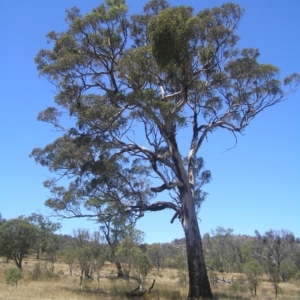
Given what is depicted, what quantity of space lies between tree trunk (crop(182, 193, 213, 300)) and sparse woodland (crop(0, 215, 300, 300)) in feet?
7.05

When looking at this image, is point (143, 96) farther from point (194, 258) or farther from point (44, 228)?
point (44, 228)

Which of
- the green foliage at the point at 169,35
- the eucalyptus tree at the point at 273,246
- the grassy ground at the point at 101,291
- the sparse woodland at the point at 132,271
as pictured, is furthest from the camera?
the eucalyptus tree at the point at 273,246

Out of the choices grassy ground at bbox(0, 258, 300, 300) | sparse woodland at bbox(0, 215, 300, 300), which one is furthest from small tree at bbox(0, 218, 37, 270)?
grassy ground at bbox(0, 258, 300, 300)

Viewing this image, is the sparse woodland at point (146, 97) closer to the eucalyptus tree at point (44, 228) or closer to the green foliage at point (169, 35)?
the green foliage at point (169, 35)

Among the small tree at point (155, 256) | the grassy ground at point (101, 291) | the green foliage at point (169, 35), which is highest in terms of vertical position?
the green foliage at point (169, 35)

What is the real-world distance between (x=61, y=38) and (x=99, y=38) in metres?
1.56

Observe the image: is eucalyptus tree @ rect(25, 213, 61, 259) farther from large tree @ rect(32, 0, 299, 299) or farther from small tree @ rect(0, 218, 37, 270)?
large tree @ rect(32, 0, 299, 299)

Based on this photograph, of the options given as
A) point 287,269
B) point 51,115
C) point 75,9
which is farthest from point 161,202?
point 287,269

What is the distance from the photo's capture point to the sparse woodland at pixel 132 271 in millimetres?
19047

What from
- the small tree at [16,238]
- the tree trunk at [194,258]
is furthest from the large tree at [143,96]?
the small tree at [16,238]

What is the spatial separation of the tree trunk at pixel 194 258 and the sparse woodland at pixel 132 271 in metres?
2.15

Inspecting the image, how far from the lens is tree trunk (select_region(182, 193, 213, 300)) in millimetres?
14555

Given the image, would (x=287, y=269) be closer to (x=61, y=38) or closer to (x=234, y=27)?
(x=234, y=27)

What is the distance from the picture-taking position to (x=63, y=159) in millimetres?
16781
